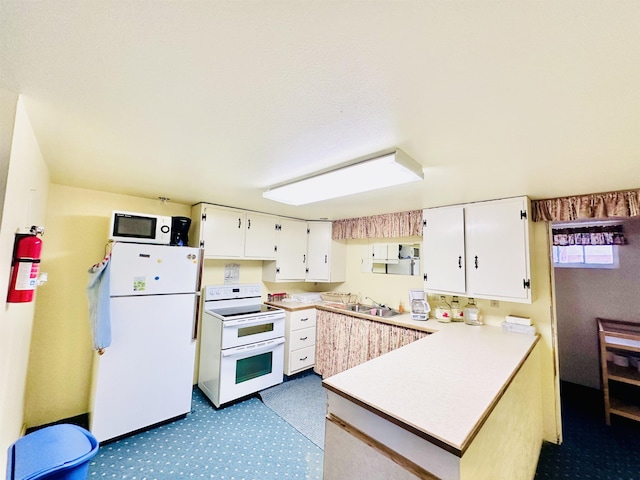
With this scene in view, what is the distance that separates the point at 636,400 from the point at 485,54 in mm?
4090

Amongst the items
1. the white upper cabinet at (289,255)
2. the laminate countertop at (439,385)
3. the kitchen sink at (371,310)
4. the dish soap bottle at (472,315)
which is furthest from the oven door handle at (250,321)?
the dish soap bottle at (472,315)

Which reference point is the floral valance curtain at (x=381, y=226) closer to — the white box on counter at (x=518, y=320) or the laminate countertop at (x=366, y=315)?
the laminate countertop at (x=366, y=315)

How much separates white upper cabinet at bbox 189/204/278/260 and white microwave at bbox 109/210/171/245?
1.50 feet

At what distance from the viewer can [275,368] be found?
315 centimetres

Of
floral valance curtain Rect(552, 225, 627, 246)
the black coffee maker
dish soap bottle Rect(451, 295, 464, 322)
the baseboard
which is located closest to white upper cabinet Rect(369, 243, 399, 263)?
dish soap bottle Rect(451, 295, 464, 322)

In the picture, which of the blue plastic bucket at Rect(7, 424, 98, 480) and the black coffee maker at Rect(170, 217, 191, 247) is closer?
the blue plastic bucket at Rect(7, 424, 98, 480)

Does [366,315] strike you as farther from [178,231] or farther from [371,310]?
[178,231]

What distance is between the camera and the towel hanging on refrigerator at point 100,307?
6.73ft

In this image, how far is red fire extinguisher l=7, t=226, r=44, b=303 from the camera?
45.8 inches

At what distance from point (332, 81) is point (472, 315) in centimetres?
272

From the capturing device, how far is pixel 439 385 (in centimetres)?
133

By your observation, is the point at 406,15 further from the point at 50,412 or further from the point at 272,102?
the point at 50,412

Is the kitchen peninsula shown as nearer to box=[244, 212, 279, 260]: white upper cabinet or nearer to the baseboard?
box=[244, 212, 279, 260]: white upper cabinet

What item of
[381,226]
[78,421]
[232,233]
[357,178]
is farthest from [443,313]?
[78,421]
